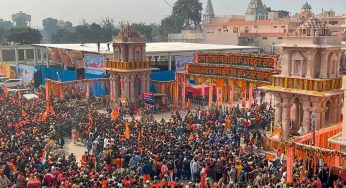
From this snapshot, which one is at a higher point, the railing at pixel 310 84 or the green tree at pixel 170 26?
the green tree at pixel 170 26

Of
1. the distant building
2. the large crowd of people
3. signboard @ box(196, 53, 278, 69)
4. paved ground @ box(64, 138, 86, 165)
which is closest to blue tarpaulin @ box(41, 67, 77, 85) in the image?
the large crowd of people

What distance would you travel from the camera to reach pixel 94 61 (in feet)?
135

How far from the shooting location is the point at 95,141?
21234 mm

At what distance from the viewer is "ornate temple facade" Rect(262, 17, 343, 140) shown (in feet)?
69.3

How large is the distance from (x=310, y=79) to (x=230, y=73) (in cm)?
997

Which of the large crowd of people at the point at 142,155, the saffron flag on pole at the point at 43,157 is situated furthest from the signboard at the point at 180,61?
the saffron flag on pole at the point at 43,157

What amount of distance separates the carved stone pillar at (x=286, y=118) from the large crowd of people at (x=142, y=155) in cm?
130

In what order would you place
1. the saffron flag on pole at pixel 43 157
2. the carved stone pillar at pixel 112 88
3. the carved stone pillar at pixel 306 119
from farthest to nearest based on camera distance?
the carved stone pillar at pixel 112 88, the carved stone pillar at pixel 306 119, the saffron flag on pole at pixel 43 157

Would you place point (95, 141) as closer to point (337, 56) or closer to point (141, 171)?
point (141, 171)

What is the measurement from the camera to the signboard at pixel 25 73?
48.8m

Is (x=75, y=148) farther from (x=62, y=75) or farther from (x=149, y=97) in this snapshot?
(x=62, y=75)

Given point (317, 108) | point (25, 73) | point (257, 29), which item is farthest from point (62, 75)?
point (257, 29)

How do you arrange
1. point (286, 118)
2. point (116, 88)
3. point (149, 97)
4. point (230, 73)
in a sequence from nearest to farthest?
point (286, 118) < point (230, 73) < point (149, 97) < point (116, 88)

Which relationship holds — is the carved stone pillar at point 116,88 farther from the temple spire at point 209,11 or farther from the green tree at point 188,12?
the temple spire at point 209,11
